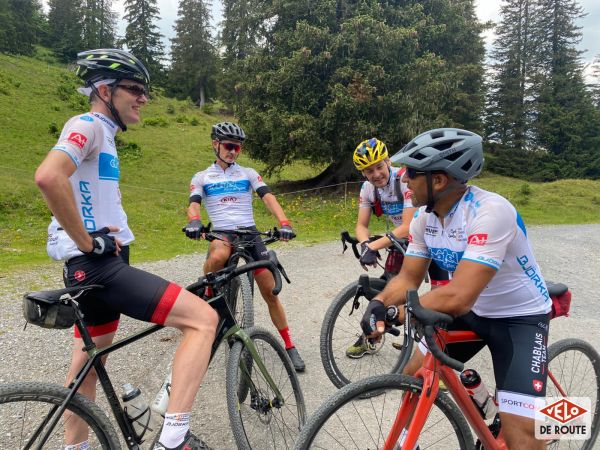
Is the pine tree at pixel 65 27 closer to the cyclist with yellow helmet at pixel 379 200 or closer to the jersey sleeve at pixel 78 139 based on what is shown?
the cyclist with yellow helmet at pixel 379 200

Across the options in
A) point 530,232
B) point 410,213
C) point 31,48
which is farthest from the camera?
point 31,48

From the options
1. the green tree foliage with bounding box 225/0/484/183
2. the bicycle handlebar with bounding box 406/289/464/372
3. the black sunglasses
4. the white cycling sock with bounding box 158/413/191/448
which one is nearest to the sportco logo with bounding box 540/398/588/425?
the bicycle handlebar with bounding box 406/289/464/372

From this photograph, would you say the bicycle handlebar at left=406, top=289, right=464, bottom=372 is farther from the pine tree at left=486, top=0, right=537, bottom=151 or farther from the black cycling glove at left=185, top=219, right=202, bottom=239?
the pine tree at left=486, top=0, right=537, bottom=151

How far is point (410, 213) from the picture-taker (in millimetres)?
4246

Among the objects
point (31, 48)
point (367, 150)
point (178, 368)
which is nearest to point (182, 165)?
point (367, 150)

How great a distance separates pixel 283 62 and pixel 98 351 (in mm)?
18462

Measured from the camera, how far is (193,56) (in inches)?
2067

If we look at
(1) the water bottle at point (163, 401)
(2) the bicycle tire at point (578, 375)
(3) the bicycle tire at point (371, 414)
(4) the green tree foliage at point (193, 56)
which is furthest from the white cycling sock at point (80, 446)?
(4) the green tree foliage at point (193, 56)

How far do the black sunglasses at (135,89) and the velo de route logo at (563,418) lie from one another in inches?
126

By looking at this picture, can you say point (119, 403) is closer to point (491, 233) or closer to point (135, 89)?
point (135, 89)

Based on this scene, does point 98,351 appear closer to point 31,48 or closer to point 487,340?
point 487,340

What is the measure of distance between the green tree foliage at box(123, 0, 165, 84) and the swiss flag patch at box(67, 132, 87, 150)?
5709 centimetres

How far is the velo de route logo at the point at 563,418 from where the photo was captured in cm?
231

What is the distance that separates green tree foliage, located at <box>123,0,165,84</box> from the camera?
54188 millimetres
